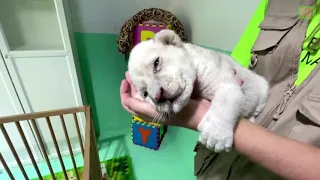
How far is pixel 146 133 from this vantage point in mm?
1686

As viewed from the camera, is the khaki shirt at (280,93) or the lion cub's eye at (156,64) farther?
the lion cub's eye at (156,64)

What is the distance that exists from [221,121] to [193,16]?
1.12m

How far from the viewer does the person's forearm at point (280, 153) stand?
0.36 m

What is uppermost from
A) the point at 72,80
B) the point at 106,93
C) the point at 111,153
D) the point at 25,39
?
the point at 25,39

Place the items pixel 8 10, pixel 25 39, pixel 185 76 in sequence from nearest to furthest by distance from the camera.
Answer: pixel 185 76, pixel 8 10, pixel 25 39

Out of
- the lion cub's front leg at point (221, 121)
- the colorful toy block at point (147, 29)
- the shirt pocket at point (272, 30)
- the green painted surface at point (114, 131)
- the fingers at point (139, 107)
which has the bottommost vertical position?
the green painted surface at point (114, 131)

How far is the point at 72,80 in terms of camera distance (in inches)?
57.9

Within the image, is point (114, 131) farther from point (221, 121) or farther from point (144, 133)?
point (221, 121)

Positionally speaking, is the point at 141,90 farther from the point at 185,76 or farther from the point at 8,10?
the point at 8,10

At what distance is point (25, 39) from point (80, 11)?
411 mm

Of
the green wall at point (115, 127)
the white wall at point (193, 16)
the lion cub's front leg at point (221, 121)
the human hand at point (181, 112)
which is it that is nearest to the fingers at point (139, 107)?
the human hand at point (181, 112)

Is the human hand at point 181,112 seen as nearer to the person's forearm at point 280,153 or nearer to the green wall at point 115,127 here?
the person's forearm at point 280,153

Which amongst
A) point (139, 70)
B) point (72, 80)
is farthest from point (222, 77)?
point (72, 80)

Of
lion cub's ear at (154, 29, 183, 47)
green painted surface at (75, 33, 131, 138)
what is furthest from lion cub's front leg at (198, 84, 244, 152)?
green painted surface at (75, 33, 131, 138)
